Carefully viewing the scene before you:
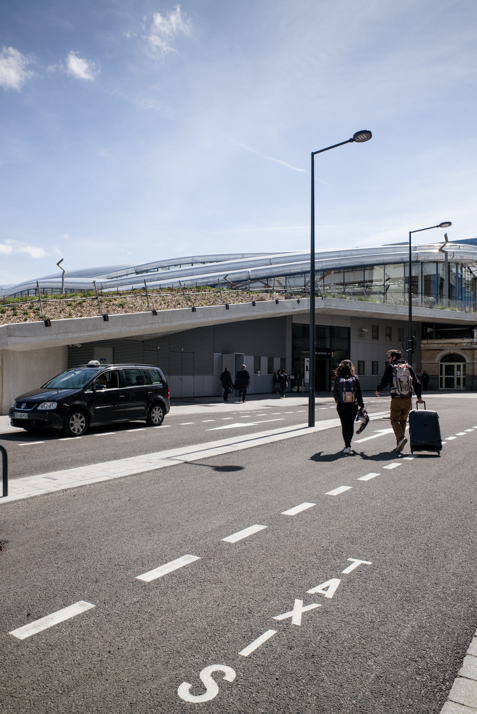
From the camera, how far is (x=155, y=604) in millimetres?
3570

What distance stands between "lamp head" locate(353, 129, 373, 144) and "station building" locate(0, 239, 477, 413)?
10.7 m

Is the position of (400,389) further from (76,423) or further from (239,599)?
(76,423)

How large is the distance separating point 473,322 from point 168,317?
28.4m

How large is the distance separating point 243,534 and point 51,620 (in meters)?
2.13

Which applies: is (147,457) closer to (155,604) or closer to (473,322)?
(155,604)

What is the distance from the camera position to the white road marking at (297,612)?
336 cm

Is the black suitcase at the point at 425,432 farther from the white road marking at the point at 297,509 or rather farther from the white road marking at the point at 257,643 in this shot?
the white road marking at the point at 257,643

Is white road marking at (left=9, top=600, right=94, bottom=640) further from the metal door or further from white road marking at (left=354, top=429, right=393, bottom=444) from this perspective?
the metal door

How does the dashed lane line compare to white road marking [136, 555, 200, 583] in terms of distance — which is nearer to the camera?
white road marking [136, 555, 200, 583]

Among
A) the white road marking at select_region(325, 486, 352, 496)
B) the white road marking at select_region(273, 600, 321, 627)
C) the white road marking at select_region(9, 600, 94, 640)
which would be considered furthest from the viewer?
the white road marking at select_region(325, 486, 352, 496)

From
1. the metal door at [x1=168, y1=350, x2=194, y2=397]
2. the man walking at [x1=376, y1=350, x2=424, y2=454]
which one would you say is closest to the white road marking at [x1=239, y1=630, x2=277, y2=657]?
the man walking at [x1=376, y1=350, x2=424, y2=454]

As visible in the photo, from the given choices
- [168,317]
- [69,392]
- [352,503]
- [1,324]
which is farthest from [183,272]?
[352,503]

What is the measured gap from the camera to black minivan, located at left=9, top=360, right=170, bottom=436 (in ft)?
40.0

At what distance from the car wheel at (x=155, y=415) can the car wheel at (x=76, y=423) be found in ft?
7.22
